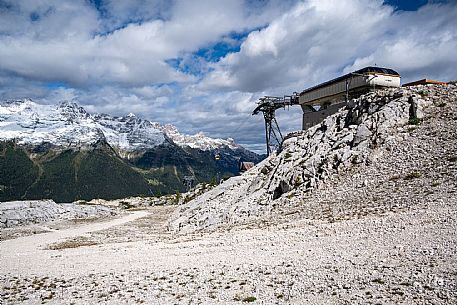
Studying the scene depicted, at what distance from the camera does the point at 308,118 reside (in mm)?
54094

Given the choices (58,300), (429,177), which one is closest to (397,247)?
(429,177)

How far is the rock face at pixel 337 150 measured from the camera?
33031 mm

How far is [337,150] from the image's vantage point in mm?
35344

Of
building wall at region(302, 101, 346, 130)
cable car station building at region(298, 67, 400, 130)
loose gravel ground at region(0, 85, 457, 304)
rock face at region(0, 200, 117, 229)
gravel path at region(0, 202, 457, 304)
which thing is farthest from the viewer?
rock face at region(0, 200, 117, 229)

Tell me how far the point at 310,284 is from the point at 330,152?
23.2m

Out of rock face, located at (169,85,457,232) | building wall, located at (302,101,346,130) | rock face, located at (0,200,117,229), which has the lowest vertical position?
rock face, located at (0,200,117,229)

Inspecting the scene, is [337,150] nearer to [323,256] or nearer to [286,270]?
[323,256]

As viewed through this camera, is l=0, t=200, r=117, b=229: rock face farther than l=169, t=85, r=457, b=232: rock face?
Yes

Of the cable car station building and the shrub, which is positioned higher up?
the cable car station building

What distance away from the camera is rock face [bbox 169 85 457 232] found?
Answer: 108ft

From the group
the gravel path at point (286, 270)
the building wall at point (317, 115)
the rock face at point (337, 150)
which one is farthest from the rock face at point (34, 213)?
the building wall at point (317, 115)

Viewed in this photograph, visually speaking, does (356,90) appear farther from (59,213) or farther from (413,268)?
(59,213)

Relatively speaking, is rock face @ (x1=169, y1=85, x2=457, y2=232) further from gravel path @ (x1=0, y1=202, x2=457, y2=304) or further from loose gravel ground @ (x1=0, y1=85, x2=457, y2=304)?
gravel path @ (x1=0, y1=202, x2=457, y2=304)

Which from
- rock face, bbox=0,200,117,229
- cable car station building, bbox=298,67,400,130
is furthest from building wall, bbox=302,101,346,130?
rock face, bbox=0,200,117,229
